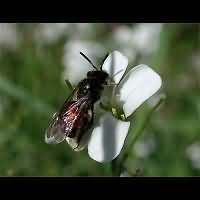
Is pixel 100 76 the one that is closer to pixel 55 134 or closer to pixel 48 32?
pixel 55 134

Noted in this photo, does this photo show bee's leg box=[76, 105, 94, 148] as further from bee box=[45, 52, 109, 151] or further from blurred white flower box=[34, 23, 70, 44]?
blurred white flower box=[34, 23, 70, 44]

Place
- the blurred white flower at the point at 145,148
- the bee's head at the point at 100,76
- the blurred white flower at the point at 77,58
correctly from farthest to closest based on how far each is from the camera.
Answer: the blurred white flower at the point at 77,58, the blurred white flower at the point at 145,148, the bee's head at the point at 100,76

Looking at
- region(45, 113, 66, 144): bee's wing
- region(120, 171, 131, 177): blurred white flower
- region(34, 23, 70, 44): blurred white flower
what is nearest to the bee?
region(45, 113, 66, 144): bee's wing

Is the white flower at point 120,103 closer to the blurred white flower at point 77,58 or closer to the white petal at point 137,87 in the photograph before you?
the white petal at point 137,87

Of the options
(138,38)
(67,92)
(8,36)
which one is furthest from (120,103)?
(8,36)

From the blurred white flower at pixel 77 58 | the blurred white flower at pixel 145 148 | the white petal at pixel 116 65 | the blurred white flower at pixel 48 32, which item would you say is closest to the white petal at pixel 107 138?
the white petal at pixel 116 65
